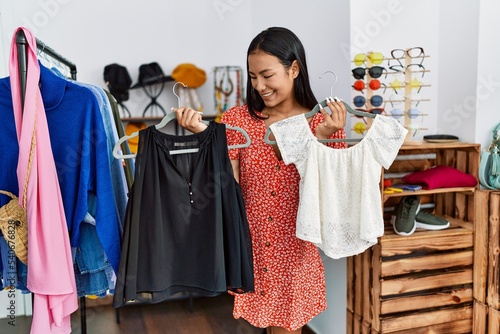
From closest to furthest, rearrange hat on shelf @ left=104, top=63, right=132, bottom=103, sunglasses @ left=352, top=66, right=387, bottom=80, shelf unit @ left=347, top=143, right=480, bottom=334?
1. shelf unit @ left=347, top=143, right=480, bottom=334
2. sunglasses @ left=352, top=66, right=387, bottom=80
3. hat on shelf @ left=104, top=63, right=132, bottom=103

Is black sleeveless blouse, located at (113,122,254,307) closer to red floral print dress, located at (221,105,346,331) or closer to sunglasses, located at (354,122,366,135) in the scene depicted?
red floral print dress, located at (221,105,346,331)

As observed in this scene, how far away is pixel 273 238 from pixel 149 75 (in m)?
2.22

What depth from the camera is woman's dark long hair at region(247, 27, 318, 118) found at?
1.50 m

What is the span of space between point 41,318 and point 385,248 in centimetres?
132

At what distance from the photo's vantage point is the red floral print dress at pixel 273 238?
5.32ft

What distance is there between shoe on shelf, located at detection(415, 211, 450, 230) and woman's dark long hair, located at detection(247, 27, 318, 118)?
0.87 m

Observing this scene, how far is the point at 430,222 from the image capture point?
2033 mm

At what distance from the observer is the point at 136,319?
2.94m

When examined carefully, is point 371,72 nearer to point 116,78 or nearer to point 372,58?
point 372,58

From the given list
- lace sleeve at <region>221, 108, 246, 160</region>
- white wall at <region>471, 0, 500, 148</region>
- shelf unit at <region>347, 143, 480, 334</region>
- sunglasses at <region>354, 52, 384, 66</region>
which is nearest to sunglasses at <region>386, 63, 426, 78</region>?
sunglasses at <region>354, 52, 384, 66</region>

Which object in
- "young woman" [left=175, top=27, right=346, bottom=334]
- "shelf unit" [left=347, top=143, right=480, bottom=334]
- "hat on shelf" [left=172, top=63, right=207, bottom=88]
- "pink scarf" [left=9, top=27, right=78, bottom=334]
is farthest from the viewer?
"hat on shelf" [left=172, top=63, right=207, bottom=88]

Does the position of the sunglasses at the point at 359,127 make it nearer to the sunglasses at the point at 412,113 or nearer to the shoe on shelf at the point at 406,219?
the sunglasses at the point at 412,113

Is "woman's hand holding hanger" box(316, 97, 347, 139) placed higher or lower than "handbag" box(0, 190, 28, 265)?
higher

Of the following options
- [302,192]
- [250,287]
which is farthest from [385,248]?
[250,287]
